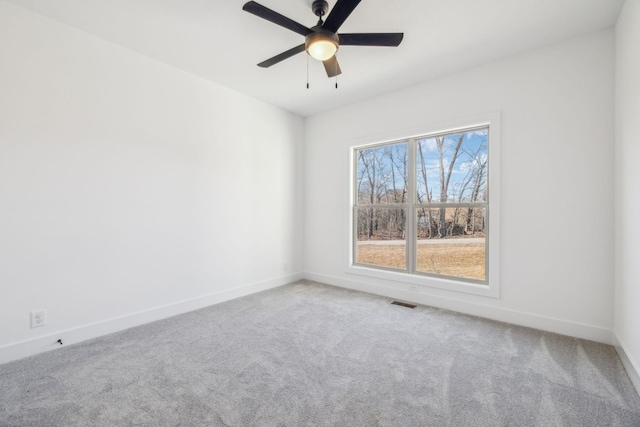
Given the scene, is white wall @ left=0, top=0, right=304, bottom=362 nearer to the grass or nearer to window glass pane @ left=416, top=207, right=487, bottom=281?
the grass

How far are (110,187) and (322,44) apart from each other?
93.0 inches

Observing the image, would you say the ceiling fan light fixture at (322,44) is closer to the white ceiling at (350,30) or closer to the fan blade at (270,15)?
the fan blade at (270,15)

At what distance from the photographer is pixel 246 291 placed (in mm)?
3941

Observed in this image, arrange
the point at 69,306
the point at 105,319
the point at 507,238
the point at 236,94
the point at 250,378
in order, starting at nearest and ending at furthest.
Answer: the point at 250,378 < the point at 69,306 < the point at 105,319 < the point at 507,238 < the point at 236,94

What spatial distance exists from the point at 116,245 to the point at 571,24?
15.1 feet

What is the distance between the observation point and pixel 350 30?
2.53m

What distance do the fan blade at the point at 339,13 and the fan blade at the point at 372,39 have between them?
6.9 inches

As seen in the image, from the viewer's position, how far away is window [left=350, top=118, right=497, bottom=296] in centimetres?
328

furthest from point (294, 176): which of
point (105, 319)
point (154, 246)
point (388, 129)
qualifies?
point (105, 319)

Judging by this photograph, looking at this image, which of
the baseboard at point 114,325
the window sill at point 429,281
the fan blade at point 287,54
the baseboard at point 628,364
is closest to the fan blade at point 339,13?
the fan blade at point 287,54

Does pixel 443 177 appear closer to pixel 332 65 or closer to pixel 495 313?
pixel 495 313

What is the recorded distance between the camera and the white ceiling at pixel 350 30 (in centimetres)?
223

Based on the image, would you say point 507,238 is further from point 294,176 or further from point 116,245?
point 116,245

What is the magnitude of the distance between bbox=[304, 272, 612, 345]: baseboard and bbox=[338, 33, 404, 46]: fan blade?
9.13 feet
